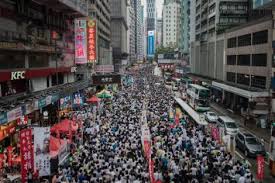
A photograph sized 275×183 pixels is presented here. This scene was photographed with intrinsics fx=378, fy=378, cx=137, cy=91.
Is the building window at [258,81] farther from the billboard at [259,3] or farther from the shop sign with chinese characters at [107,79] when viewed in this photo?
the shop sign with chinese characters at [107,79]

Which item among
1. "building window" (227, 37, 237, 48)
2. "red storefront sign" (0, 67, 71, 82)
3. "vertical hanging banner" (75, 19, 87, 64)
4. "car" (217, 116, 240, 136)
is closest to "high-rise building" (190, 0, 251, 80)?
"building window" (227, 37, 237, 48)

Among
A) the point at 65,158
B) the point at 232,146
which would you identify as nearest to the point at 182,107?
the point at 232,146

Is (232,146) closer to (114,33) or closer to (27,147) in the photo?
(27,147)

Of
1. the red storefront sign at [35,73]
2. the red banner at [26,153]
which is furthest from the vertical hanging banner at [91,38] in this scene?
the red banner at [26,153]

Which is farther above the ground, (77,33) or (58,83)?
(77,33)

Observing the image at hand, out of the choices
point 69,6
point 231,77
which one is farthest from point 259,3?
point 231,77

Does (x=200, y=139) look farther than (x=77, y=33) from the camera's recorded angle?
No

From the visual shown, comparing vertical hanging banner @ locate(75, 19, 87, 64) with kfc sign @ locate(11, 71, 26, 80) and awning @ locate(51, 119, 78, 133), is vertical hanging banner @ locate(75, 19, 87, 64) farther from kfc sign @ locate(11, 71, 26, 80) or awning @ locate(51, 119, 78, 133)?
awning @ locate(51, 119, 78, 133)
